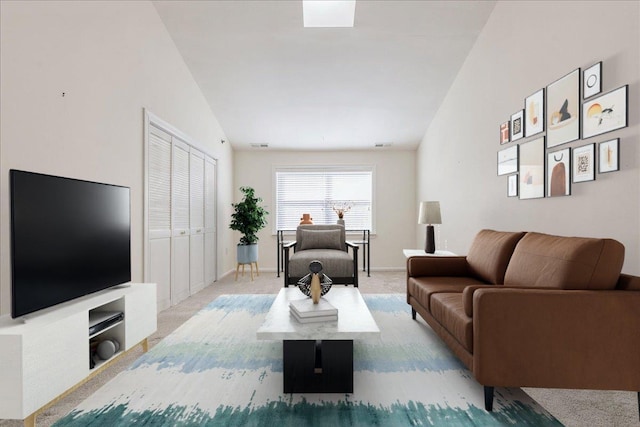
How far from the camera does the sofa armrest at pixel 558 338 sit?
6.07 feet

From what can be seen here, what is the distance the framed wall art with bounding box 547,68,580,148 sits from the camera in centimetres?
271

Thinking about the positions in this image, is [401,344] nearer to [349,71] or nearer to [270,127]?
[349,71]

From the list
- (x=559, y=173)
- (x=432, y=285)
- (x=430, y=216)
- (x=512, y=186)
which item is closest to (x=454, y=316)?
(x=432, y=285)

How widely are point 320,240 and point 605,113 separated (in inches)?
136

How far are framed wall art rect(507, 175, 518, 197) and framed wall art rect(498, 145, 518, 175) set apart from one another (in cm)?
6

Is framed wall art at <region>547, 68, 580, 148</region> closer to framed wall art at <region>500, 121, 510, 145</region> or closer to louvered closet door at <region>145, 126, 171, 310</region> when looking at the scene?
framed wall art at <region>500, 121, 510, 145</region>

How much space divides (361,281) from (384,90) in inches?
112

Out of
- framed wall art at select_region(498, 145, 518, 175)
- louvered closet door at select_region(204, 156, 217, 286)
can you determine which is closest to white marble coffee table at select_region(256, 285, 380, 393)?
framed wall art at select_region(498, 145, 518, 175)

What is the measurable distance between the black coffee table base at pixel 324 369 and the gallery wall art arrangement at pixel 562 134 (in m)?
1.99

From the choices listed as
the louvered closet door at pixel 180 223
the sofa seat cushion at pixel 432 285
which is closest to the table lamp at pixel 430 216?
the sofa seat cushion at pixel 432 285

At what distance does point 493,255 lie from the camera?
306 centimetres

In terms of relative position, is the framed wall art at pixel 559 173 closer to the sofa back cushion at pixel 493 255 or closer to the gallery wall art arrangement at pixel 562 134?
the gallery wall art arrangement at pixel 562 134

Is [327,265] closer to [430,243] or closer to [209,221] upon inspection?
[430,243]

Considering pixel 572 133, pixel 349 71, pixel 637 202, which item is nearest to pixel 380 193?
pixel 349 71
